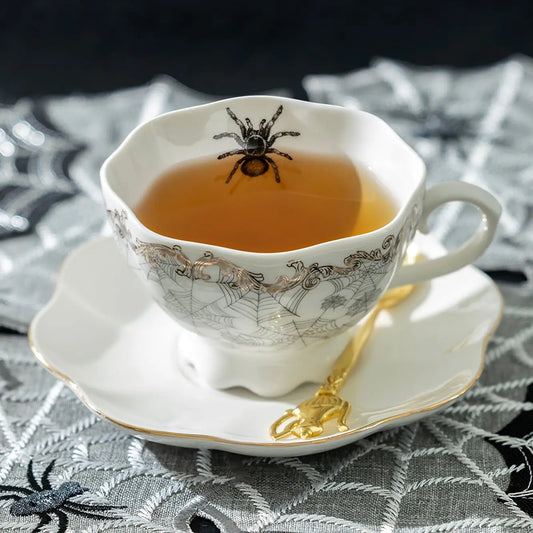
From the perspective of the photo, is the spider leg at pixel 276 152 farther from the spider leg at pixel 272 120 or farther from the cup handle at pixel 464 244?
A: the cup handle at pixel 464 244

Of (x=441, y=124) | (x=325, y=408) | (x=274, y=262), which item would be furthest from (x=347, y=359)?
(x=441, y=124)

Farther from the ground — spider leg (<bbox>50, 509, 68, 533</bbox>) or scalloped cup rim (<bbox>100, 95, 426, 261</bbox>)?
scalloped cup rim (<bbox>100, 95, 426, 261</bbox>)

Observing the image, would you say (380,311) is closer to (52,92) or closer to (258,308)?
(258,308)

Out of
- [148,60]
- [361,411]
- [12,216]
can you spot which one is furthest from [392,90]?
[361,411]

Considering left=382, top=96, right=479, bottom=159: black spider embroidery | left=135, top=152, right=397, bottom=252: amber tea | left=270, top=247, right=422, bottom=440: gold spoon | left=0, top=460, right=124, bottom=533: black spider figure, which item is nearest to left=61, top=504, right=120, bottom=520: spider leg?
left=0, top=460, right=124, bottom=533: black spider figure

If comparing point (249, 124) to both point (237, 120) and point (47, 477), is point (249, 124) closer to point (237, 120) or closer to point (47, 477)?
point (237, 120)

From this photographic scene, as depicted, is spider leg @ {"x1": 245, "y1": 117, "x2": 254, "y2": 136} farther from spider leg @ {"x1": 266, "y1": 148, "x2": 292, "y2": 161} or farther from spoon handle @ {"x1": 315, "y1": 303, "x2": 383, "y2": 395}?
spoon handle @ {"x1": 315, "y1": 303, "x2": 383, "y2": 395}

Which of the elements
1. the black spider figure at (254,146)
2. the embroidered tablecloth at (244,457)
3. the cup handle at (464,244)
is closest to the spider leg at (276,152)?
the black spider figure at (254,146)

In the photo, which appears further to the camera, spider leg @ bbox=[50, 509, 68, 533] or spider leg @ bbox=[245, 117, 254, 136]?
spider leg @ bbox=[245, 117, 254, 136]
